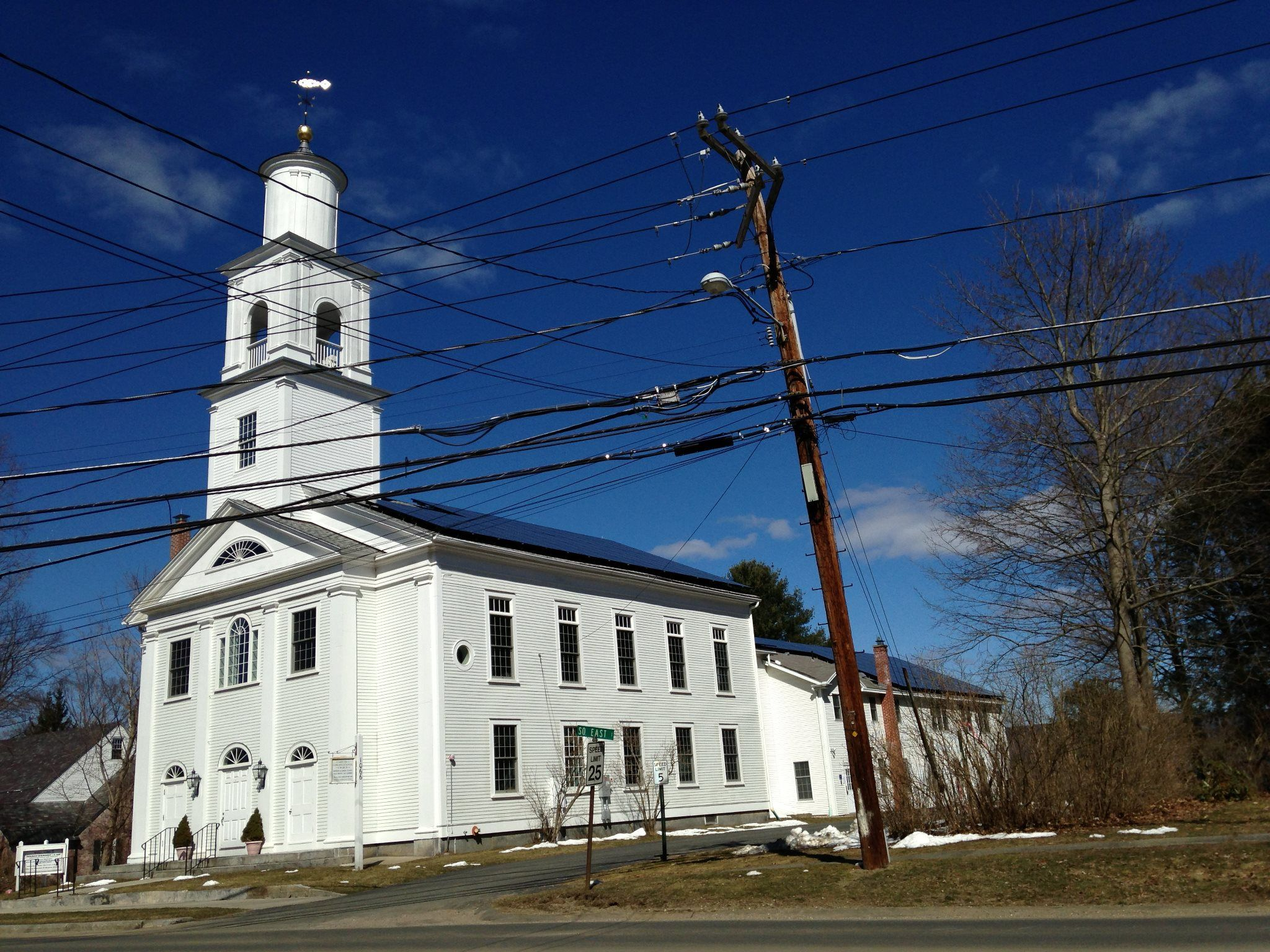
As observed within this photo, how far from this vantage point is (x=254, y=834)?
1128 inches

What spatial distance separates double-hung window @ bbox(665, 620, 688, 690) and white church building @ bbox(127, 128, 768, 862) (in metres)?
0.11

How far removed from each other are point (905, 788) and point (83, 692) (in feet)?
169

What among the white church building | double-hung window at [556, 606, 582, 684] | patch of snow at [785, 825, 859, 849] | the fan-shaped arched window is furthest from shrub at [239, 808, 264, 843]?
patch of snow at [785, 825, 859, 849]

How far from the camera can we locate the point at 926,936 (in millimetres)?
10609

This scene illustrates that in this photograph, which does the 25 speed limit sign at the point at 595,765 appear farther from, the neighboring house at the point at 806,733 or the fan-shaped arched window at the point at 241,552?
the neighboring house at the point at 806,733

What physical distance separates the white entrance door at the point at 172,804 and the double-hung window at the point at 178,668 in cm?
286

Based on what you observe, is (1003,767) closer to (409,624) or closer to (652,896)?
(652,896)

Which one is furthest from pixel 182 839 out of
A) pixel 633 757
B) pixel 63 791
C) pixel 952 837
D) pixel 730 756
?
pixel 63 791

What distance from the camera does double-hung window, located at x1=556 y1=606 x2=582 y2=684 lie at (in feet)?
108

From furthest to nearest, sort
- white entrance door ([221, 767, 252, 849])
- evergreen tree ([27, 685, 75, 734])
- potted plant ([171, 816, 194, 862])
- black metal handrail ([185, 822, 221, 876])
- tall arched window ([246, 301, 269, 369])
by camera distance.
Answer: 1. evergreen tree ([27, 685, 75, 734])
2. tall arched window ([246, 301, 269, 369])
3. black metal handrail ([185, 822, 221, 876])
4. white entrance door ([221, 767, 252, 849])
5. potted plant ([171, 816, 194, 862])

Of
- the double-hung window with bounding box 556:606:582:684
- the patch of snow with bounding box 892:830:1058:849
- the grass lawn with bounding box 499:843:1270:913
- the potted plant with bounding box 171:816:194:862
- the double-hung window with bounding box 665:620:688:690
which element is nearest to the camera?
the grass lawn with bounding box 499:843:1270:913

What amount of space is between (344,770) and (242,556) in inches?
367

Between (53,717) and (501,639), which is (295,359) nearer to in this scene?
(501,639)

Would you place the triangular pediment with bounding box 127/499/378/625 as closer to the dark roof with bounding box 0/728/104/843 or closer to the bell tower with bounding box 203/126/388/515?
the bell tower with bounding box 203/126/388/515
